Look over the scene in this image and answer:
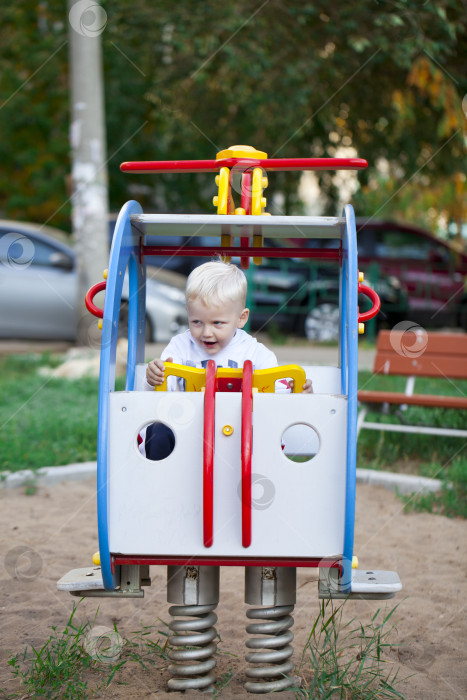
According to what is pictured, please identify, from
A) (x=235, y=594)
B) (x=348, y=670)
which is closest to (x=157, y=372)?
(x=348, y=670)

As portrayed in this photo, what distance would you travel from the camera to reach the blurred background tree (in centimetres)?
854

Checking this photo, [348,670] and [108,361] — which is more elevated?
[108,361]

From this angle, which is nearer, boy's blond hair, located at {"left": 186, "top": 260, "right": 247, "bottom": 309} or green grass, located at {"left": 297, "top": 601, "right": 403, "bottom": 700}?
green grass, located at {"left": 297, "top": 601, "right": 403, "bottom": 700}

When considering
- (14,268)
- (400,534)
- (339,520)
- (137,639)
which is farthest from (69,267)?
(339,520)

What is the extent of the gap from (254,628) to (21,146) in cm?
1515

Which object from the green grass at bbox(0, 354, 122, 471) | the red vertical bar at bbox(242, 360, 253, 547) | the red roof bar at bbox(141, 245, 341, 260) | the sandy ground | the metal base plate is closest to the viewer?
the red vertical bar at bbox(242, 360, 253, 547)

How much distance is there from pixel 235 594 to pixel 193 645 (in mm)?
983

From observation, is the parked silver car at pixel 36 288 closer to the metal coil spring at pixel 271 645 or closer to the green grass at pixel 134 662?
the green grass at pixel 134 662

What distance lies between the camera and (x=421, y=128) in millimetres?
11812

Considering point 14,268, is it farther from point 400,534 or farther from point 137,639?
point 137,639

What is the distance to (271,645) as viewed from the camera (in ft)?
8.17

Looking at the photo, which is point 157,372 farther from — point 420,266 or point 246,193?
point 420,266

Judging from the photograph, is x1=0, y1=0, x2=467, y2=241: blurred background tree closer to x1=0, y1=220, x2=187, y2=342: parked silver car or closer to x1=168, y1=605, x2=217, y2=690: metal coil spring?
x1=0, y1=220, x2=187, y2=342: parked silver car

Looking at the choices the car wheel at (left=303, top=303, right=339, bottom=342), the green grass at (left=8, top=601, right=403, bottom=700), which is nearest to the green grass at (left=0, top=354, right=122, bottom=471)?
the green grass at (left=8, top=601, right=403, bottom=700)
